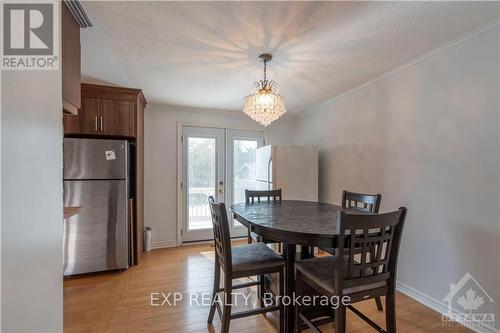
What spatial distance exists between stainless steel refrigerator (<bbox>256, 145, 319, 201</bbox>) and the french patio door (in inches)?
26.6

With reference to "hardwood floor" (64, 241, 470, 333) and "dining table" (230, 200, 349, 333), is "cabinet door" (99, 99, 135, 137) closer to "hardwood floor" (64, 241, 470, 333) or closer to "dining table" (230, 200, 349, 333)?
"hardwood floor" (64, 241, 470, 333)

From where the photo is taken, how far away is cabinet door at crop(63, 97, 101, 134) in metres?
2.73

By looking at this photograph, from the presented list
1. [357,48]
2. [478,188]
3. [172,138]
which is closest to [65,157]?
[172,138]

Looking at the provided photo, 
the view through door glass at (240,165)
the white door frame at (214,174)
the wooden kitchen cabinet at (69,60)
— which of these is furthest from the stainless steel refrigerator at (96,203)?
the view through door glass at (240,165)

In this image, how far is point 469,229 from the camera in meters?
1.85

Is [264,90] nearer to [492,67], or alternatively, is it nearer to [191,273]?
[492,67]

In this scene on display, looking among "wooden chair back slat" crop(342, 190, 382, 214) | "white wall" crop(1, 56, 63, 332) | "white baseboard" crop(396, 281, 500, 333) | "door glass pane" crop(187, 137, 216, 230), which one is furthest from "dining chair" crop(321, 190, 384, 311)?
"door glass pane" crop(187, 137, 216, 230)

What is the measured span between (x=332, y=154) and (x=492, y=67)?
192 cm

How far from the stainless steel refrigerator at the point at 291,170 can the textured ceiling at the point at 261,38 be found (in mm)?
941

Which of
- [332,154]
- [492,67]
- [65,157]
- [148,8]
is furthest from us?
[332,154]

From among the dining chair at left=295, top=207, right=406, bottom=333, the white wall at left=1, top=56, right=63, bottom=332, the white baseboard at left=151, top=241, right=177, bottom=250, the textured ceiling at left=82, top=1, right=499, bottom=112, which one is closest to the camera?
the white wall at left=1, top=56, right=63, bottom=332

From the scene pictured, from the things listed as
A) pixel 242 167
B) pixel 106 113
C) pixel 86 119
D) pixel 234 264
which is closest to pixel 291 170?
pixel 242 167

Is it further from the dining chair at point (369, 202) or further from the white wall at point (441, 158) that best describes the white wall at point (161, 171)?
the white wall at point (441, 158)

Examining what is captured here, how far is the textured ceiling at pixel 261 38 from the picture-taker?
154 cm
